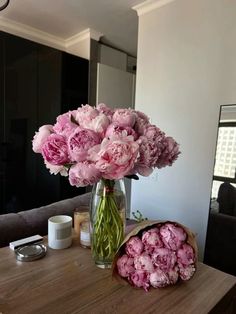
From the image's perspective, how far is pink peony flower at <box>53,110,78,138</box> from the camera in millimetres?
848

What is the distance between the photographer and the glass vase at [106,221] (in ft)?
3.06

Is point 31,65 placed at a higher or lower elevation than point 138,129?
higher

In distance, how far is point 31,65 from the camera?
2959mm

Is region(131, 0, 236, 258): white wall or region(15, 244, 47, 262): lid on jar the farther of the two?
region(131, 0, 236, 258): white wall

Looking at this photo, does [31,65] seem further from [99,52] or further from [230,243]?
[230,243]

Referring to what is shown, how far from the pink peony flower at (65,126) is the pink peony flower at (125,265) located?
17.6 inches

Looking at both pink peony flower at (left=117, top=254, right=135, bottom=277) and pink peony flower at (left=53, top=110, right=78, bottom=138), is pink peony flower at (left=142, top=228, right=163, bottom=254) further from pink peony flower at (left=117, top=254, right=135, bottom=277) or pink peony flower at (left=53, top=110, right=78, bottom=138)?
pink peony flower at (left=53, top=110, right=78, bottom=138)

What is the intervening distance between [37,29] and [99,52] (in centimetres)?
85

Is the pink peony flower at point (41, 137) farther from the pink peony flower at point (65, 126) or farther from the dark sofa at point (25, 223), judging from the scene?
the dark sofa at point (25, 223)

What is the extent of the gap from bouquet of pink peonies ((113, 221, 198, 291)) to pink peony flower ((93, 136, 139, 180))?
0.78ft

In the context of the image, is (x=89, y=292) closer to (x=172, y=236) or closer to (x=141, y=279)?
(x=141, y=279)

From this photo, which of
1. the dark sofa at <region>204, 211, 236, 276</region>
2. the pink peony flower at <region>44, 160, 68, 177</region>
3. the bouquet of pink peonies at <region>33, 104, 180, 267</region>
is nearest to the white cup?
the bouquet of pink peonies at <region>33, 104, 180, 267</region>

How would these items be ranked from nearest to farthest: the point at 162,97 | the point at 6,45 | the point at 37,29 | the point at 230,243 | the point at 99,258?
the point at 99,258 < the point at 230,243 < the point at 162,97 < the point at 6,45 < the point at 37,29

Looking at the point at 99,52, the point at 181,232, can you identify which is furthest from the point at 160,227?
the point at 99,52
